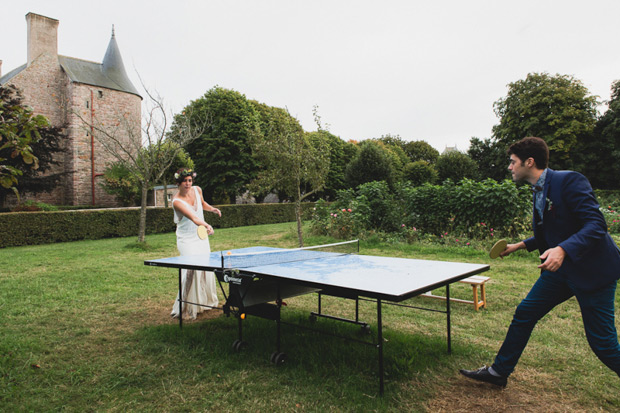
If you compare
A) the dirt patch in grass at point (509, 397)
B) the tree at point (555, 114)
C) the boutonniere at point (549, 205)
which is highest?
the tree at point (555, 114)

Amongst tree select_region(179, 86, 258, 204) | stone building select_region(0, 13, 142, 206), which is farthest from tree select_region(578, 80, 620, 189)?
stone building select_region(0, 13, 142, 206)

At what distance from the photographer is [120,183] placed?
26453mm

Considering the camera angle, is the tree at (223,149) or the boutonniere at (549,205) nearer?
the boutonniere at (549,205)

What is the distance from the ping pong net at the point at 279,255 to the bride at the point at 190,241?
100 cm

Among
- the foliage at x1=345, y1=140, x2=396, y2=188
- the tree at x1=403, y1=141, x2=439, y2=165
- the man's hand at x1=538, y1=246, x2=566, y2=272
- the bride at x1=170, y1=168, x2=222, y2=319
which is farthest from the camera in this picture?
the tree at x1=403, y1=141, x2=439, y2=165

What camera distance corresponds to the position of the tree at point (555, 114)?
29.6 meters

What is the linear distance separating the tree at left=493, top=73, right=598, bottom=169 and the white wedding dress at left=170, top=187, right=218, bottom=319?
3175cm

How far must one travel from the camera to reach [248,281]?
11.1 ft

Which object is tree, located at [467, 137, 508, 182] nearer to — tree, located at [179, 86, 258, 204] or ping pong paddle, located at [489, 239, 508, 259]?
tree, located at [179, 86, 258, 204]

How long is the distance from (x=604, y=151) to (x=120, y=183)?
3723cm

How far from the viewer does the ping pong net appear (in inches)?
149

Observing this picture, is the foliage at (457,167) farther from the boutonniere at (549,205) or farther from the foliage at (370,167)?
the boutonniere at (549,205)

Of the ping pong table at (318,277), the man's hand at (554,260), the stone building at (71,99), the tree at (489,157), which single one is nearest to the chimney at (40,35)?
the stone building at (71,99)

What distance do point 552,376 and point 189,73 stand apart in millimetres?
17244
